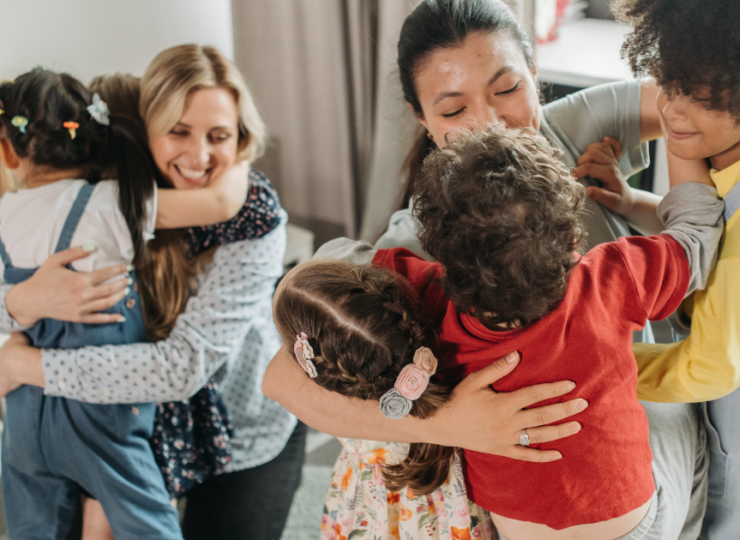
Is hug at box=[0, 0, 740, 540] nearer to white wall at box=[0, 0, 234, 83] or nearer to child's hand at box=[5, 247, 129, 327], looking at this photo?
child's hand at box=[5, 247, 129, 327]

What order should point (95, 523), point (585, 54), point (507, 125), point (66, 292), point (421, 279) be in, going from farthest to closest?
1. point (585, 54)
2. point (95, 523)
3. point (66, 292)
4. point (507, 125)
5. point (421, 279)

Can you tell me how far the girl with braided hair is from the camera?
0.80 metres

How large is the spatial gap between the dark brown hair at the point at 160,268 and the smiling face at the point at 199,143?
0.20ft

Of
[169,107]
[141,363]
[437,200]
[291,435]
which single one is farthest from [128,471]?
[437,200]

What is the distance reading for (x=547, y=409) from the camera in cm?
81

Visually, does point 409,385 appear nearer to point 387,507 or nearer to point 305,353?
point 305,353

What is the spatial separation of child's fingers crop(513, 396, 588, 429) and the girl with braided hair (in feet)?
0.38

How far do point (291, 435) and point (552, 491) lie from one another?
3.13 feet

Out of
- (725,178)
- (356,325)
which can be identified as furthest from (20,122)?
(725,178)

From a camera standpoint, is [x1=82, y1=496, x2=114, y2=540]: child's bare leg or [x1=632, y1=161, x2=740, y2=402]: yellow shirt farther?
[x1=82, y1=496, x2=114, y2=540]: child's bare leg

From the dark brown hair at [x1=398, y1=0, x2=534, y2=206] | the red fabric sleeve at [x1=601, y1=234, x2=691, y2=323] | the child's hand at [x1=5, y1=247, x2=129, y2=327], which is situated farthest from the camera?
the child's hand at [x1=5, y1=247, x2=129, y2=327]

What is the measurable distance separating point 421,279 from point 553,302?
8.7 inches

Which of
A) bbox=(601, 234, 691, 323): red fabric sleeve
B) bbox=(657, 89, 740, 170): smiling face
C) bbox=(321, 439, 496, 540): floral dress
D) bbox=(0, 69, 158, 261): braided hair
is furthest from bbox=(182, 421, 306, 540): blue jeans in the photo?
bbox=(657, 89, 740, 170): smiling face

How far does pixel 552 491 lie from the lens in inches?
32.2
